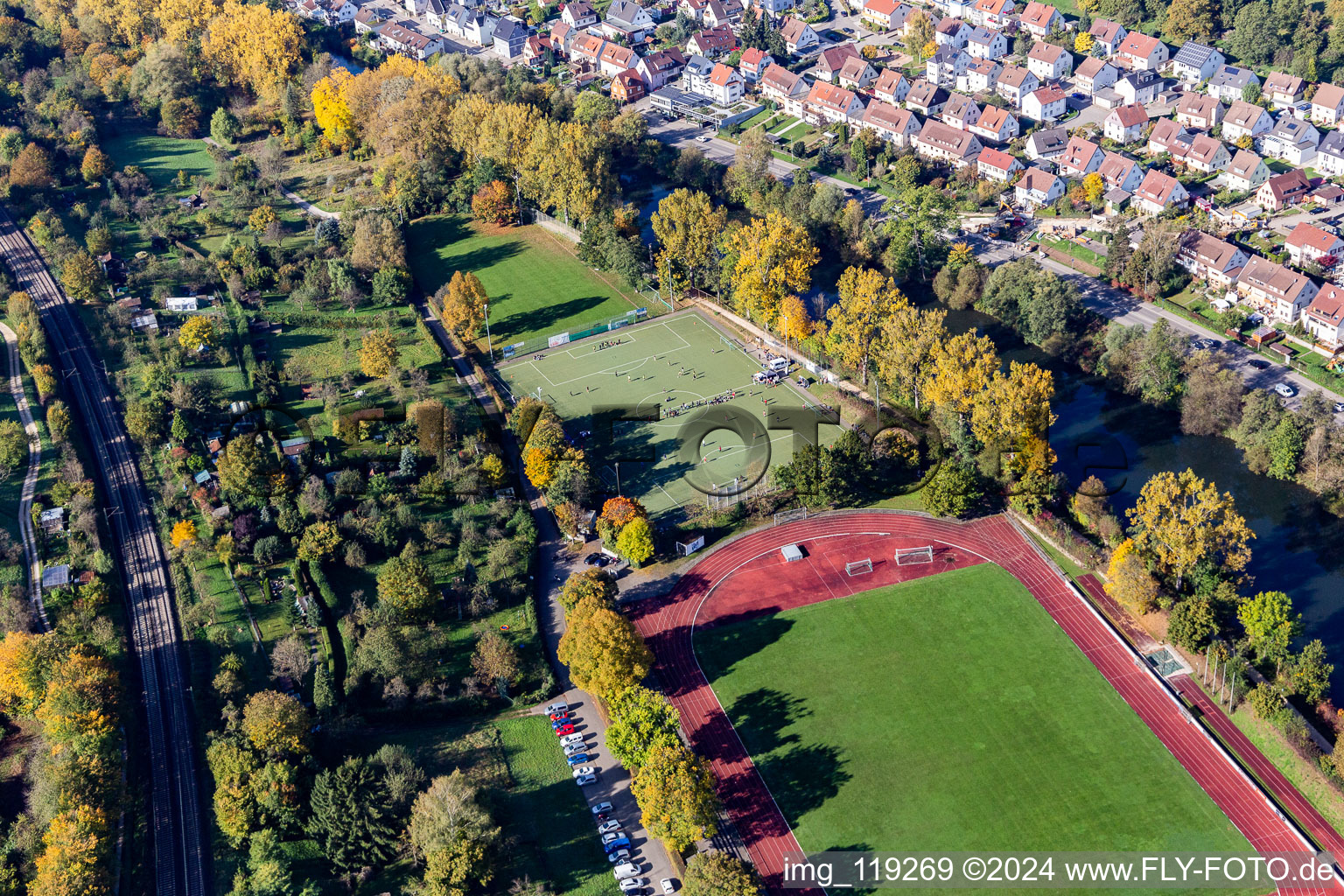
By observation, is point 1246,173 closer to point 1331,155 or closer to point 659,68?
point 1331,155

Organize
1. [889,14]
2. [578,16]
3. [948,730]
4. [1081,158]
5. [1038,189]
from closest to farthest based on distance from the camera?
[948,730] → [1038,189] → [1081,158] → [889,14] → [578,16]

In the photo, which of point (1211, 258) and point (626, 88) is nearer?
point (1211, 258)

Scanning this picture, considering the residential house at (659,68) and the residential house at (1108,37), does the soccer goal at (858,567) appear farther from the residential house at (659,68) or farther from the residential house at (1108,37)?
the residential house at (1108,37)

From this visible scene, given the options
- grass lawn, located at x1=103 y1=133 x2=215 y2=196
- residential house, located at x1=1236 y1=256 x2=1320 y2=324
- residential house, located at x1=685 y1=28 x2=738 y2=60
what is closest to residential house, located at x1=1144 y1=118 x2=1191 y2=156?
residential house, located at x1=1236 y1=256 x2=1320 y2=324

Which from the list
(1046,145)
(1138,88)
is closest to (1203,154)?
(1046,145)

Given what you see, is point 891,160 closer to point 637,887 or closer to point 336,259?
point 336,259

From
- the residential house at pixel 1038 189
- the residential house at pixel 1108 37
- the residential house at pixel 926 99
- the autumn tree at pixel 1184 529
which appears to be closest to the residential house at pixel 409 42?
the residential house at pixel 926 99

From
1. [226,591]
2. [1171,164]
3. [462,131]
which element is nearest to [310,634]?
[226,591]
